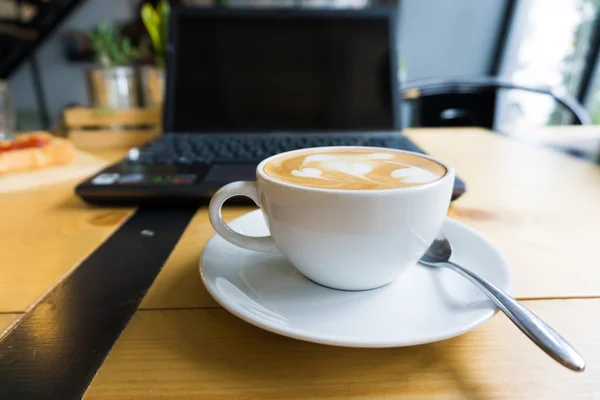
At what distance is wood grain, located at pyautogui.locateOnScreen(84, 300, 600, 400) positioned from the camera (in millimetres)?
189

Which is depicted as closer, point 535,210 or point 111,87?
point 535,210

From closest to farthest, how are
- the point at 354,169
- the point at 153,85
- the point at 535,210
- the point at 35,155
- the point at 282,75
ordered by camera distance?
1. the point at 354,169
2. the point at 535,210
3. the point at 35,155
4. the point at 282,75
5. the point at 153,85

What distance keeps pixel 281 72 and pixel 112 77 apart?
1.11 ft

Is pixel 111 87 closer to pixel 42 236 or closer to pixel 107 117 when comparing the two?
pixel 107 117

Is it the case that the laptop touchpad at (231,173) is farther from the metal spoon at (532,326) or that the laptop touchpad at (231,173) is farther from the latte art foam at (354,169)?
the metal spoon at (532,326)

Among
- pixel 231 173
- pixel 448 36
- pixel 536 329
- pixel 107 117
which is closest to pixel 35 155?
pixel 107 117

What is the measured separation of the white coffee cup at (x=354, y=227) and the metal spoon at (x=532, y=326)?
42mm

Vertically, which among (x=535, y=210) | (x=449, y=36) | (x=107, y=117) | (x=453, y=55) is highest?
(x=449, y=36)

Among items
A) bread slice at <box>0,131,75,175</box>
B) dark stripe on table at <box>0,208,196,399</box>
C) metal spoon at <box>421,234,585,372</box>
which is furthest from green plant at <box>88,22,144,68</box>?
metal spoon at <box>421,234,585,372</box>

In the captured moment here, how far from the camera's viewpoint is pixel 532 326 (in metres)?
0.20

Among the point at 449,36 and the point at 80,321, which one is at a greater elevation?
the point at 449,36

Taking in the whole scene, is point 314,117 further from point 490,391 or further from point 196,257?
point 490,391

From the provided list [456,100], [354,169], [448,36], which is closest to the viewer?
[354,169]

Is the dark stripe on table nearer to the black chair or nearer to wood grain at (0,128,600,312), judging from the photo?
wood grain at (0,128,600,312)
